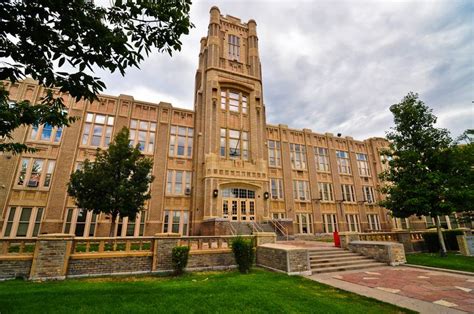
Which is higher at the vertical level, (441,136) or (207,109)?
(207,109)

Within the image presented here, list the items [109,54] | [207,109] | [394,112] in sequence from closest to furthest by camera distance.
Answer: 1. [109,54]
2. [394,112]
3. [207,109]

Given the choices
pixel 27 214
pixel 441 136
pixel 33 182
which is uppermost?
pixel 441 136

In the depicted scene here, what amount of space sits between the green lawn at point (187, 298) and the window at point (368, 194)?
90.8 ft

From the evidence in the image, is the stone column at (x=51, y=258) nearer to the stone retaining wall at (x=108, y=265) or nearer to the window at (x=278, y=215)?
the stone retaining wall at (x=108, y=265)

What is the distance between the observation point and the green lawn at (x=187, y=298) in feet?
17.5

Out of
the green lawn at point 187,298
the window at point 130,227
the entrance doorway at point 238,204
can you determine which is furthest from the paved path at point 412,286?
the window at point 130,227

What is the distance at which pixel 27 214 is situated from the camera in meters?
18.4

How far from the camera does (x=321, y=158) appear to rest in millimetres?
30844

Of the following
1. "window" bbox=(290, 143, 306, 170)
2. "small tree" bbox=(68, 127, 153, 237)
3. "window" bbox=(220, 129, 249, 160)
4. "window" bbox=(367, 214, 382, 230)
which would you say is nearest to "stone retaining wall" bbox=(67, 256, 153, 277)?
"small tree" bbox=(68, 127, 153, 237)

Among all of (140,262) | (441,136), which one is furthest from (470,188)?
(140,262)

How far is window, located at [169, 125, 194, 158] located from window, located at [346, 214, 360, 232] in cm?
2158

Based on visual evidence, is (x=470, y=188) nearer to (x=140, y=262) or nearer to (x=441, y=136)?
(x=441, y=136)

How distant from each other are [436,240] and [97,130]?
97.7 feet

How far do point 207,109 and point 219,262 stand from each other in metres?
16.5
